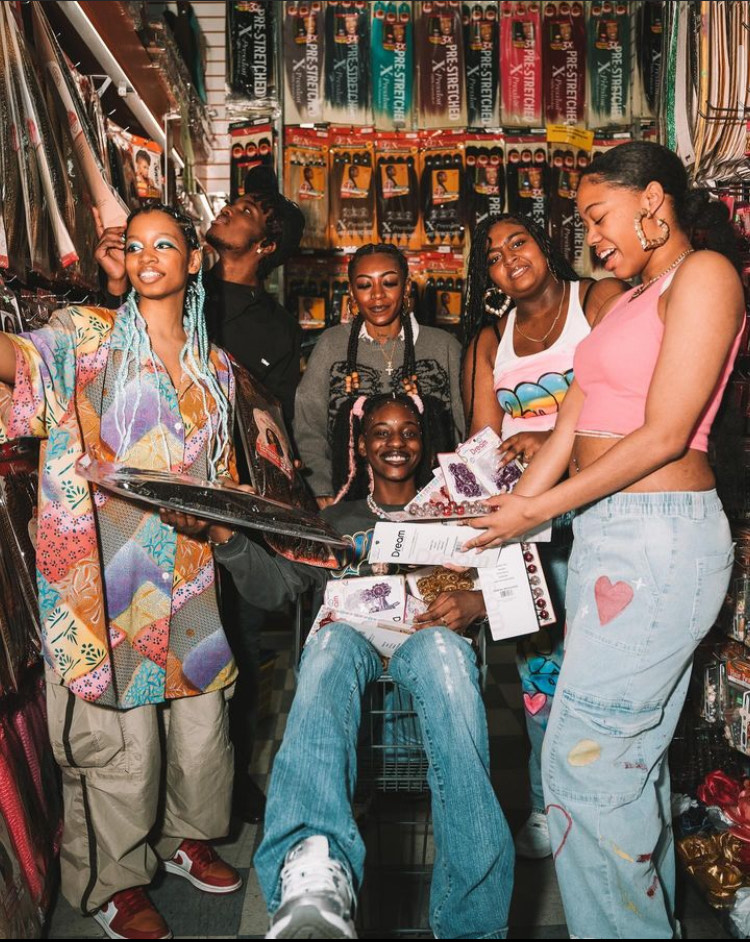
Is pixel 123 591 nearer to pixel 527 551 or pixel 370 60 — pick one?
pixel 527 551

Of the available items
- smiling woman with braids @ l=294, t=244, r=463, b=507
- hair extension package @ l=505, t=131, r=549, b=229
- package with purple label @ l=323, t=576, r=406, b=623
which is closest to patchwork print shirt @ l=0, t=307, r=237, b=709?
package with purple label @ l=323, t=576, r=406, b=623

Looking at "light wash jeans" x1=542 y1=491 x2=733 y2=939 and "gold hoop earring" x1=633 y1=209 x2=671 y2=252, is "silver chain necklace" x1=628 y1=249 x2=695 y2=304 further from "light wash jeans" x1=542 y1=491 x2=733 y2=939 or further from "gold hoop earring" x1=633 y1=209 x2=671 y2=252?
"light wash jeans" x1=542 y1=491 x2=733 y2=939

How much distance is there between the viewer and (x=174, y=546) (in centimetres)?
192

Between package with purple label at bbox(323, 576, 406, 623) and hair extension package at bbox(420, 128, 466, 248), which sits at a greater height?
hair extension package at bbox(420, 128, 466, 248)

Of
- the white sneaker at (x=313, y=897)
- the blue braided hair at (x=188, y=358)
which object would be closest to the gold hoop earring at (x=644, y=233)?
the blue braided hair at (x=188, y=358)

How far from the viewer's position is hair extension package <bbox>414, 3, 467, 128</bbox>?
4.20m

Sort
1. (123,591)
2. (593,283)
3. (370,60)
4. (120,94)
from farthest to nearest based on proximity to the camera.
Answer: (370,60) → (120,94) → (593,283) → (123,591)

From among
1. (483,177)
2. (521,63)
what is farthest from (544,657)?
(521,63)

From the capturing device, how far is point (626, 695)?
1492mm

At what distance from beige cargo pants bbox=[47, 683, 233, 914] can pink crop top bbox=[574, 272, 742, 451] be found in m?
1.23

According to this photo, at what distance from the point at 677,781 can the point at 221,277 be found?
234 cm

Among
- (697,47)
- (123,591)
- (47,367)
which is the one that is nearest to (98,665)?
(123,591)

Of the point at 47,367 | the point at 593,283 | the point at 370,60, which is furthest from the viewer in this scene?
the point at 370,60

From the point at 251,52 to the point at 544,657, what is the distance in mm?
3602
